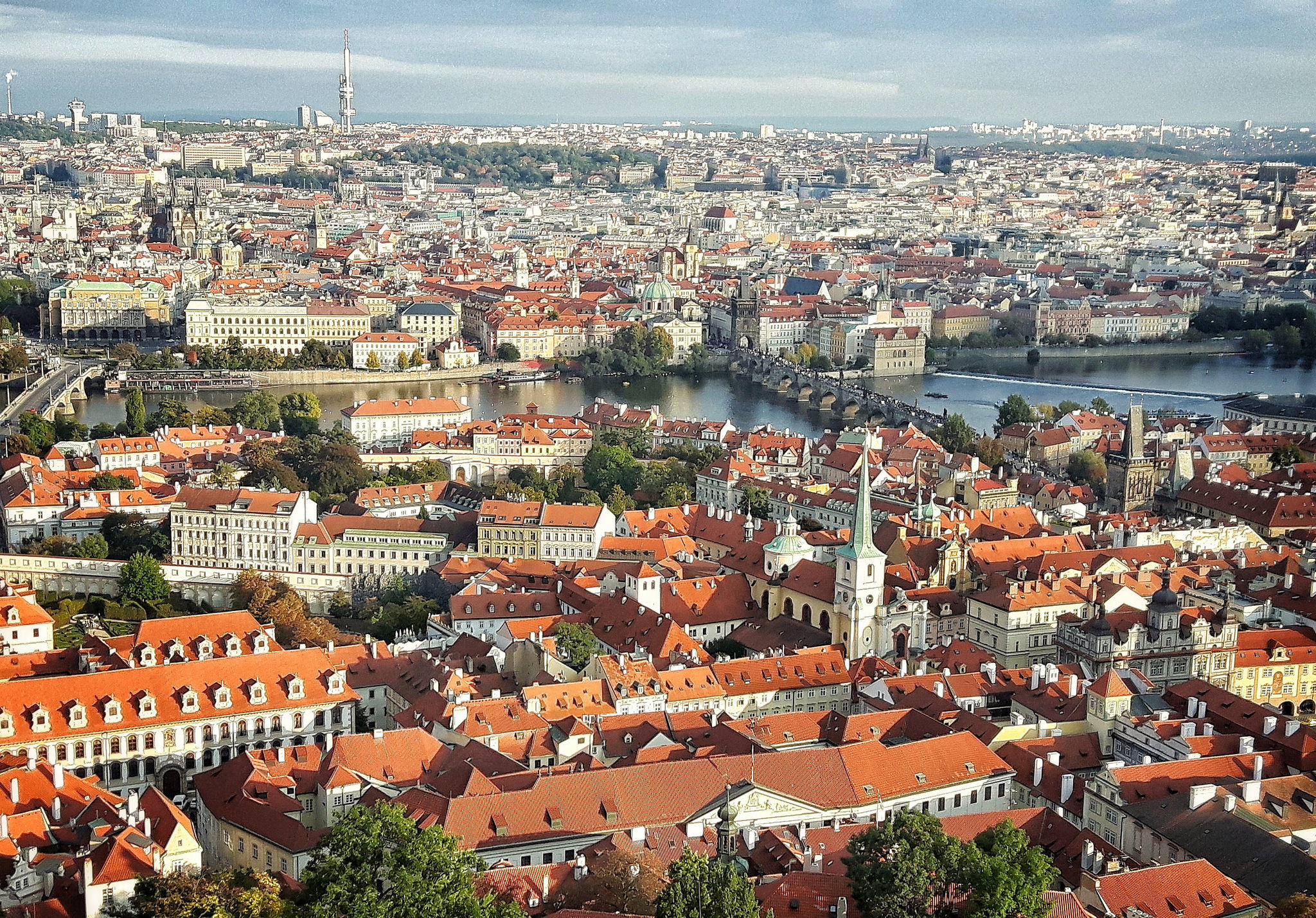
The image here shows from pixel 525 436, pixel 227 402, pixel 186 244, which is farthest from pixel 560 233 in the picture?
pixel 525 436

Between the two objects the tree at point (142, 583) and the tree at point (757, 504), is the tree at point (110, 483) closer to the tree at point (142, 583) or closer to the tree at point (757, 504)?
the tree at point (142, 583)

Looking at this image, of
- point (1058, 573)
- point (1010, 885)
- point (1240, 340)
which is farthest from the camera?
point (1240, 340)

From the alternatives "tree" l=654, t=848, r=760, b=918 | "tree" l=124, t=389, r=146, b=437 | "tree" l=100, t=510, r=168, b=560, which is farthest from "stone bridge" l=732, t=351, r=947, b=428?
"tree" l=654, t=848, r=760, b=918

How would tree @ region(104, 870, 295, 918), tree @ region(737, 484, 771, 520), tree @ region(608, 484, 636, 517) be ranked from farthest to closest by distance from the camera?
1. tree @ region(737, 484, 771, 520)
2. tree @ region(608, 484, 636, 517)
3. tree @ region(104, 870, 295, 918)

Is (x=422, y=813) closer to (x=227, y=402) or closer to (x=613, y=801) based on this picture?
(x=613, y=801)

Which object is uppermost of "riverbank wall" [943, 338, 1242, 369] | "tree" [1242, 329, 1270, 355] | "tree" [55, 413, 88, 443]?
"tree" [55, 413, 88, 443]

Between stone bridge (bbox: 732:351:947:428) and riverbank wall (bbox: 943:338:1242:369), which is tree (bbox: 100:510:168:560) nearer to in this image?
stone bridge (bbox: 732:351:947:428)

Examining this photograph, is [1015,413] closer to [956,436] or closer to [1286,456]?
[956,436]
